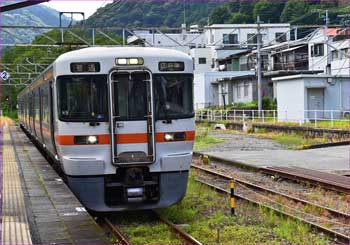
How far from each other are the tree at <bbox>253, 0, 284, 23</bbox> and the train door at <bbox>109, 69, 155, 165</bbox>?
216 ft

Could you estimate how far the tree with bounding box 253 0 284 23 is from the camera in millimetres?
72250

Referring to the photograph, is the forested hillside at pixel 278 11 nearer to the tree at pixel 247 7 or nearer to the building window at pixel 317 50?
the tree at pixel 247 7

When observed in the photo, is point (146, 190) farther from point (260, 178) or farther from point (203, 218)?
point (260, 178)

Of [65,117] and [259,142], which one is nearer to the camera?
[65,117]

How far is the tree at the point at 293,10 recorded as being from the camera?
213 feet

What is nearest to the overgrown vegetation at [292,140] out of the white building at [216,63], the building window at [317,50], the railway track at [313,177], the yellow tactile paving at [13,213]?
the railway track at [313,177]

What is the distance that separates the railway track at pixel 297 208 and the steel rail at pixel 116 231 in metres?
2.73

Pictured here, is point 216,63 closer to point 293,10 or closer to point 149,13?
point 293,10

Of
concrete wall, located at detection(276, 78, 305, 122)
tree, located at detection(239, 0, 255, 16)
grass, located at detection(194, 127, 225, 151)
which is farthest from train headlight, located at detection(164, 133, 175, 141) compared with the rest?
tree, located at detection(239, 0, 255, 16)

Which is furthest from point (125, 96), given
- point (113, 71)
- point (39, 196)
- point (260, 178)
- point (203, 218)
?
point (260, 178)

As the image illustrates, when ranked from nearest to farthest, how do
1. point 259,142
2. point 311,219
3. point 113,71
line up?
1. point 113,71
2. point 311,219
3. point 259,142

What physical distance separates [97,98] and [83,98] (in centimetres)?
22

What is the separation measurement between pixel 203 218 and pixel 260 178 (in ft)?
19.0

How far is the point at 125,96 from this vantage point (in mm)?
8336
